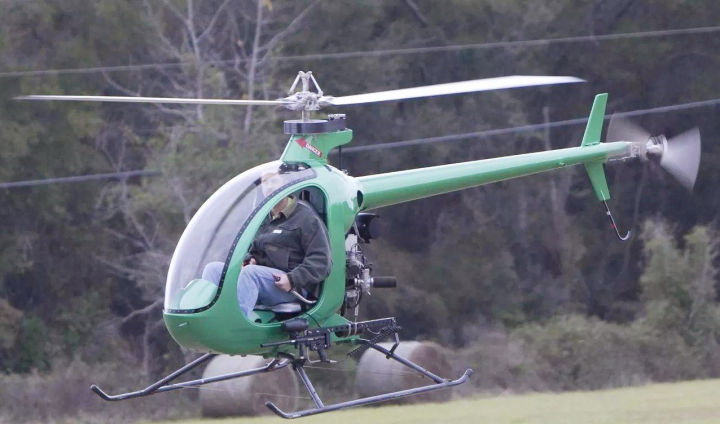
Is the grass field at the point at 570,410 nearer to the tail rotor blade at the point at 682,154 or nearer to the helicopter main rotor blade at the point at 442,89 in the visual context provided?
the tail rotor blade at the point at 682,154

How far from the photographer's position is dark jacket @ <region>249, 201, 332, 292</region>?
7480mm

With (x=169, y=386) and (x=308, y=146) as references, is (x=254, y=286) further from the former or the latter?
(x=308, y=146)

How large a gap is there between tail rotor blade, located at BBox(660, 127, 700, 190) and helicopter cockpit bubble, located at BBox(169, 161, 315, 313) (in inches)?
133

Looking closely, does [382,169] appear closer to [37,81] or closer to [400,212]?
[400,212]

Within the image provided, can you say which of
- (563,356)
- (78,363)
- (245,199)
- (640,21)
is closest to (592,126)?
(245,199)

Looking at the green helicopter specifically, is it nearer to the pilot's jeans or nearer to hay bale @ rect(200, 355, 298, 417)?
the pilot's jeans

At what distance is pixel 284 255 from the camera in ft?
24.9

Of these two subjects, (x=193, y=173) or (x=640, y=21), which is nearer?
(x=193, y=173)

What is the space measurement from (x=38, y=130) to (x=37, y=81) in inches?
35.5

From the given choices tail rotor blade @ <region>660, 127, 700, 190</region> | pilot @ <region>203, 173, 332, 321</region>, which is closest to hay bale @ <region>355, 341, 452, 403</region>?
tail rotor blade @ <region>660, 127, 700, 190</region>

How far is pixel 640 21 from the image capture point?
28062 millimetres

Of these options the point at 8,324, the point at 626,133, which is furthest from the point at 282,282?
the point at 8,324

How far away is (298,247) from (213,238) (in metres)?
0.57

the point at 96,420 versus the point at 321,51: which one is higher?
the point at 321,51
